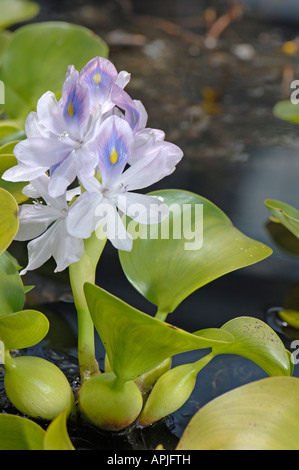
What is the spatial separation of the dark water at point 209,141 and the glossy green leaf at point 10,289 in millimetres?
161

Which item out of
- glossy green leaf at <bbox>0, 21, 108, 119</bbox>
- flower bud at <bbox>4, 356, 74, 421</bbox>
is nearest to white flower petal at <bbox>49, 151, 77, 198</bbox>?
flower bud at <bbox>4, 356, 74, 421</bbox>

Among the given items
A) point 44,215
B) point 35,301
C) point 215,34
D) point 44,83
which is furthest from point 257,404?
point 215,34

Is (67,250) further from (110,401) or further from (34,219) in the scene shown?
(110,401)

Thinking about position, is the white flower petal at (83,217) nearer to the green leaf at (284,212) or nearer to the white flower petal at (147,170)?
the white flower petal at (147,170)

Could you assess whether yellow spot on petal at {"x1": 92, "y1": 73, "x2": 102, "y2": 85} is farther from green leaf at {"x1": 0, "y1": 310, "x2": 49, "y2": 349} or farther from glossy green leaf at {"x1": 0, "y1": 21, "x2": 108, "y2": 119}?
glossy green leaf at {"x1": 0, "y1": 21, "x2": 108, "y2": 119}

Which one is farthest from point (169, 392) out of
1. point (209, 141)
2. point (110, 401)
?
point (209, 141)

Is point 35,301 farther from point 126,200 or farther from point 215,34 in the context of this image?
point 215,34

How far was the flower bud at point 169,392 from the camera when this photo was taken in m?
0.73

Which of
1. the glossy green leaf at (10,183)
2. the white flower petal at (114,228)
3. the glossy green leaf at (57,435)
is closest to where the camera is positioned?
the glossy green leaf at (57,435)

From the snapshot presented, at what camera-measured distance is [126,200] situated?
663mm

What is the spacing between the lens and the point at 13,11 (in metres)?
1.82

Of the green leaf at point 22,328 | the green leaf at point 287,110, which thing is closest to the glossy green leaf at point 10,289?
the green leaf at point 22,328

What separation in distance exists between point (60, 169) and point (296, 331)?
20.3 inches

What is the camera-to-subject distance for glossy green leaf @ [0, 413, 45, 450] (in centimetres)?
64
